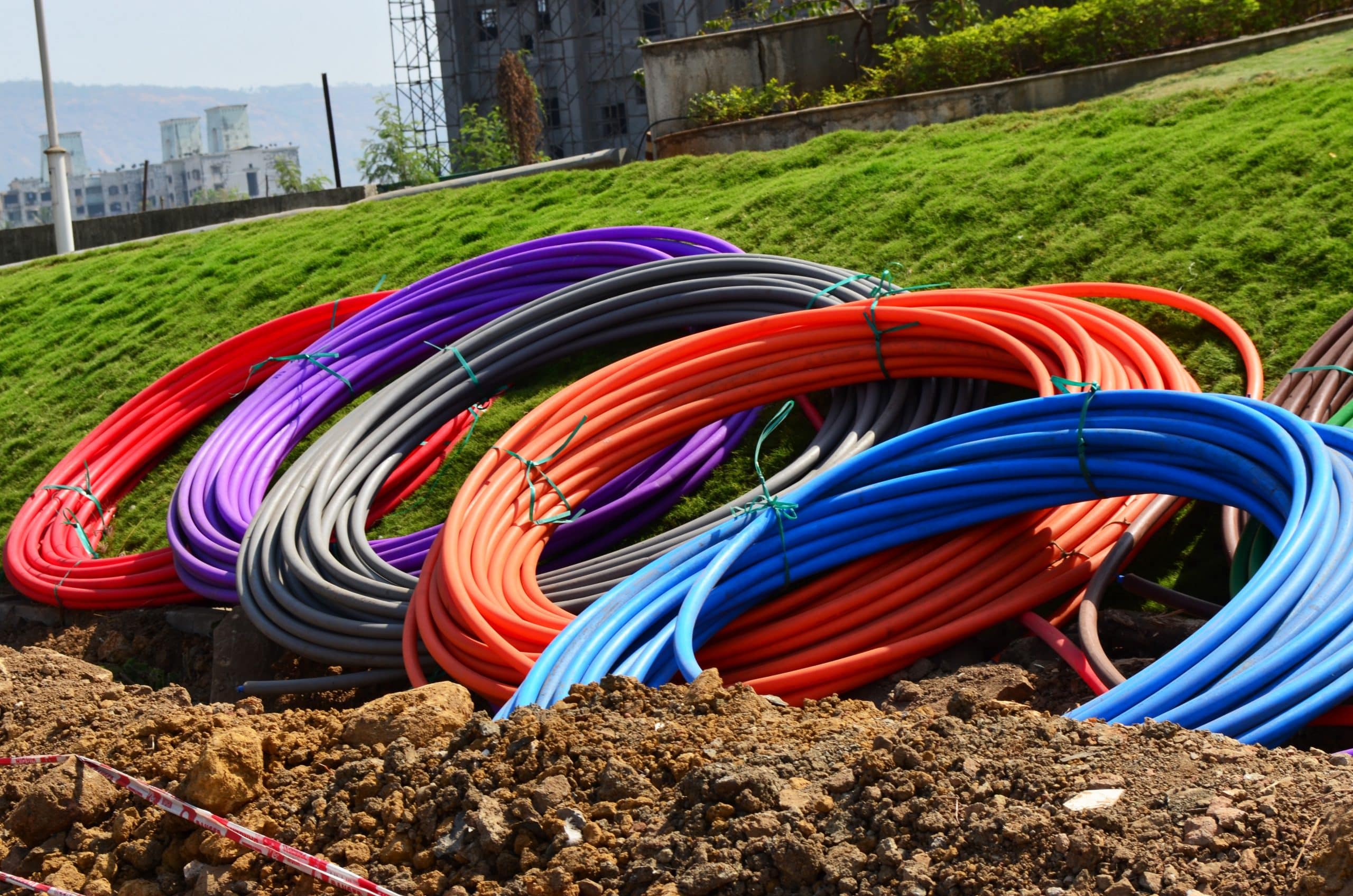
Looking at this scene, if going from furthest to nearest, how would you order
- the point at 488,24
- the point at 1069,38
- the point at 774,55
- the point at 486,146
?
the point at 488,24 → the point at 486,146 → the point at 774,55 → the point at 1069,38

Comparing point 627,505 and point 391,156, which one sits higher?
point 391,156

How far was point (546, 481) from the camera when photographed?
4574 mm

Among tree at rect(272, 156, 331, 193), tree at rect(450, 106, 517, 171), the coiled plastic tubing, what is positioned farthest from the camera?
tree at rect(272, 156, 331, 193)

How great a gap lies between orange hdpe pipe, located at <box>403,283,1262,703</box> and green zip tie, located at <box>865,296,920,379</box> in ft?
0.04

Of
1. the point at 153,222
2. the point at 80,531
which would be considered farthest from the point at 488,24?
the point at 80,531

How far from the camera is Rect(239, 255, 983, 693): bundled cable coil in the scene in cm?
427

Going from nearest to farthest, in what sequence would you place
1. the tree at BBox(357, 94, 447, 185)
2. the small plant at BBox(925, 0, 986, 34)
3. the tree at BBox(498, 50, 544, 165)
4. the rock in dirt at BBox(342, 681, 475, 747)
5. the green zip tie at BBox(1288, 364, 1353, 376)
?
the rock in dirt at BBox(342, 681, 475, 747) < the green zip tie at BBox(1288, 364, 1353, 376) < the small plant at BBox(925, 0, 986, 34) < the tree at BBox(498, 50, 544, 165) < the tree at BBox(357, 94, 447, 185)

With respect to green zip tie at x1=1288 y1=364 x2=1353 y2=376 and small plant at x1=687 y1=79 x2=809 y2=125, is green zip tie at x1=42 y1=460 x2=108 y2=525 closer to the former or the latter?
green zip tie at x1=1288 y1=364 x2=1353 y2=376

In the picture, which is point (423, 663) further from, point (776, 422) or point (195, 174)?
point (195, 174)

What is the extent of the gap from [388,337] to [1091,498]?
150 inches

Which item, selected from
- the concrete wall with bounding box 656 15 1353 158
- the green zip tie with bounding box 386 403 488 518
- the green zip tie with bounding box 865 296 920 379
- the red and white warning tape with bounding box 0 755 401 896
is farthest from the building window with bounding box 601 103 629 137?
the red and white warning tape with bounding box 0 755 401 896

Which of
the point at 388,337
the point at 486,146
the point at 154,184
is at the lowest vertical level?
the point at 388,337

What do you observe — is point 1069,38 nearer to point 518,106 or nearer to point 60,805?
point 60,805

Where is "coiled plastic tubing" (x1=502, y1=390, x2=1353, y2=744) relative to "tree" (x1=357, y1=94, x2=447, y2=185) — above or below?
below
